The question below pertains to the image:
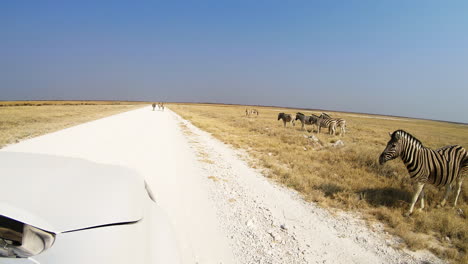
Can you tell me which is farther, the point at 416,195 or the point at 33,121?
the point at 33,121

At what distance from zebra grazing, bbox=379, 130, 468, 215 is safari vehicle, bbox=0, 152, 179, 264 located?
536 cm

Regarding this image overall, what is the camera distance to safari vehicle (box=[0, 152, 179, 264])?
54.1 inches

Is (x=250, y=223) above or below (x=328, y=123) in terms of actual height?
below

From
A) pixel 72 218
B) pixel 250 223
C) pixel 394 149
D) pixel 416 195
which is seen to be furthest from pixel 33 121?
pixel 416 195

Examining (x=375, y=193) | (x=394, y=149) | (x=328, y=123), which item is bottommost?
(x=375, y=193)

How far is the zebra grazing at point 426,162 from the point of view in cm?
465

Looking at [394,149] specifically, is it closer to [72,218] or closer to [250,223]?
[250,223]

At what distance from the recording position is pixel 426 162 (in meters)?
4.73

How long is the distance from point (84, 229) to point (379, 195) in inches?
252

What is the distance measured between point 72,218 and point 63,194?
324 millimetres

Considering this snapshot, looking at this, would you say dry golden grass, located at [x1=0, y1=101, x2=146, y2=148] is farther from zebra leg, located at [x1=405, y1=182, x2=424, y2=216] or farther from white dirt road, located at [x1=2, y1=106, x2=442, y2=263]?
zebra leg, located at [x1=405, y1=182, x2=424, y2=216]

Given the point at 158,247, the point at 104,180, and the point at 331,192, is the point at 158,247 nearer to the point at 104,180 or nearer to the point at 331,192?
the point at 104,180

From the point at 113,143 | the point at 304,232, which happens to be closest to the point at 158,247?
the point at 304,232

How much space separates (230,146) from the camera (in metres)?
11.4
